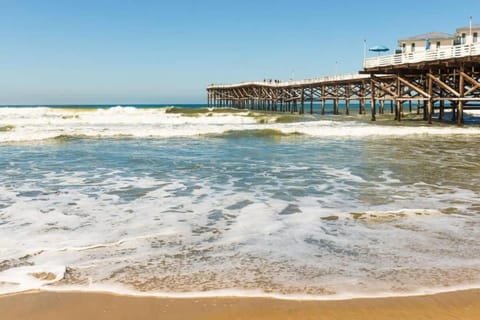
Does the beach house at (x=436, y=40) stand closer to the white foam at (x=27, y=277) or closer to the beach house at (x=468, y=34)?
the beach house at (x=468, y=34)

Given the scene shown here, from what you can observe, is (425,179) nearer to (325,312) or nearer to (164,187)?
(164,187)

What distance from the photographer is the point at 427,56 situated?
90.2 ft

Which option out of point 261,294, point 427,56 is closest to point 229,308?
point 261,294

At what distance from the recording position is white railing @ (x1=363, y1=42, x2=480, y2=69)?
24.4m

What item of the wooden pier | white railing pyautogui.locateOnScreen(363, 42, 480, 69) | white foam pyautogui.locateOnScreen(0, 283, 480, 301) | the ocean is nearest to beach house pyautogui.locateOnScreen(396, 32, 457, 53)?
the wooden pier

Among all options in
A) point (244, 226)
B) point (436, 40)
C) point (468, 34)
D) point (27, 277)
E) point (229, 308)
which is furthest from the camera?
point (436, 40)

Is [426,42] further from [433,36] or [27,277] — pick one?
[27,277]

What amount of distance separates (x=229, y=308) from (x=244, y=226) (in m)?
2.79

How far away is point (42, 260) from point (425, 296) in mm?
3871

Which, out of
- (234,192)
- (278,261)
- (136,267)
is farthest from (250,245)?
(234,192)

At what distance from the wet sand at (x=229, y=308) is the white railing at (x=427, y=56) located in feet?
76.3

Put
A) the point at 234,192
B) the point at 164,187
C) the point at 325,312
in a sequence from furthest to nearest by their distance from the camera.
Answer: the point at 164,187 < the point at 234,192 < the point at 325,312

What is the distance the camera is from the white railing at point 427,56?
79.9 ft

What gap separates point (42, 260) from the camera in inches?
203
